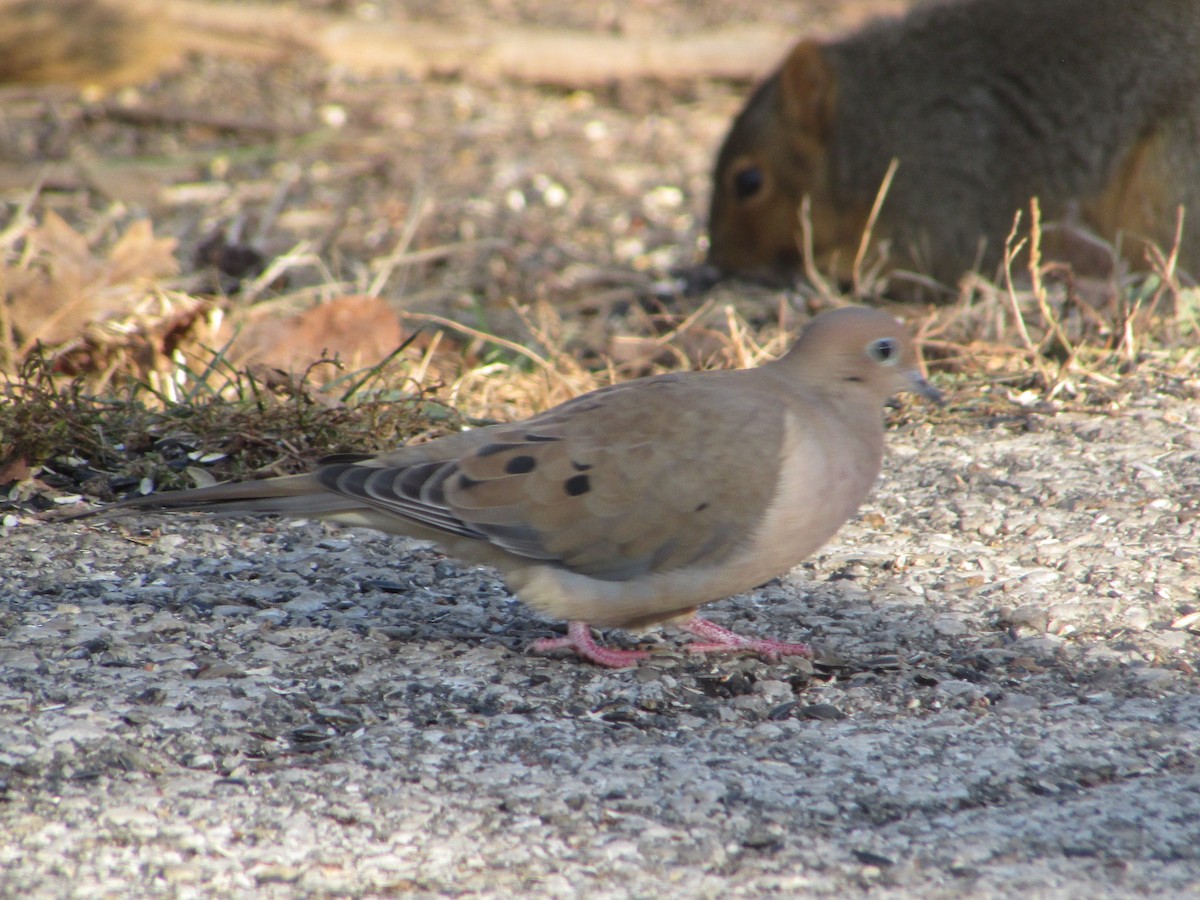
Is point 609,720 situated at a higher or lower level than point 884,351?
lower

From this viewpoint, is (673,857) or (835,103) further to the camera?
(835,103)

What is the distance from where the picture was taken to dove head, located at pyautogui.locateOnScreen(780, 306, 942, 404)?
3303 millimetres

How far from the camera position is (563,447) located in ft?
10.4

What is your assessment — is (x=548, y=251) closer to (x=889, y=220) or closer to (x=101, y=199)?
(x=889, y=220)

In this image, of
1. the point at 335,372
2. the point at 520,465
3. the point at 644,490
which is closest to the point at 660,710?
the point at 644,490

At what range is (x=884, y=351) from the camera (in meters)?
3.32

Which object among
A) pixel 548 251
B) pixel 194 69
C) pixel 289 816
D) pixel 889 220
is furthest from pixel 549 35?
pixel 289 816

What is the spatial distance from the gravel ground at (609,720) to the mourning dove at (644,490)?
20 centimetres

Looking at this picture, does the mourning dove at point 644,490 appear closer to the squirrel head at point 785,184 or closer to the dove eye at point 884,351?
the dove eye at point 884,351

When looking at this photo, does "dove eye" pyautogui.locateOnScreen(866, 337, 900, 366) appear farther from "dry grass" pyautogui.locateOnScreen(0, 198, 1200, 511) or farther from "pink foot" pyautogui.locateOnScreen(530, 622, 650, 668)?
"dry grass" pyautogui.locateOnScreen(0, 198, 1200, 511)

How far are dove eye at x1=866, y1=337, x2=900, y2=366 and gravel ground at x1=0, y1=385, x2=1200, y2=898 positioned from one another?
0.62m

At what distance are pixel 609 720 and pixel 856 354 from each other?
102cm

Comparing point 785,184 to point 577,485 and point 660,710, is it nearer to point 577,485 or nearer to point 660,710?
point 577,485

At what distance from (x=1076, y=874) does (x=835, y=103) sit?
5917 millimetres
